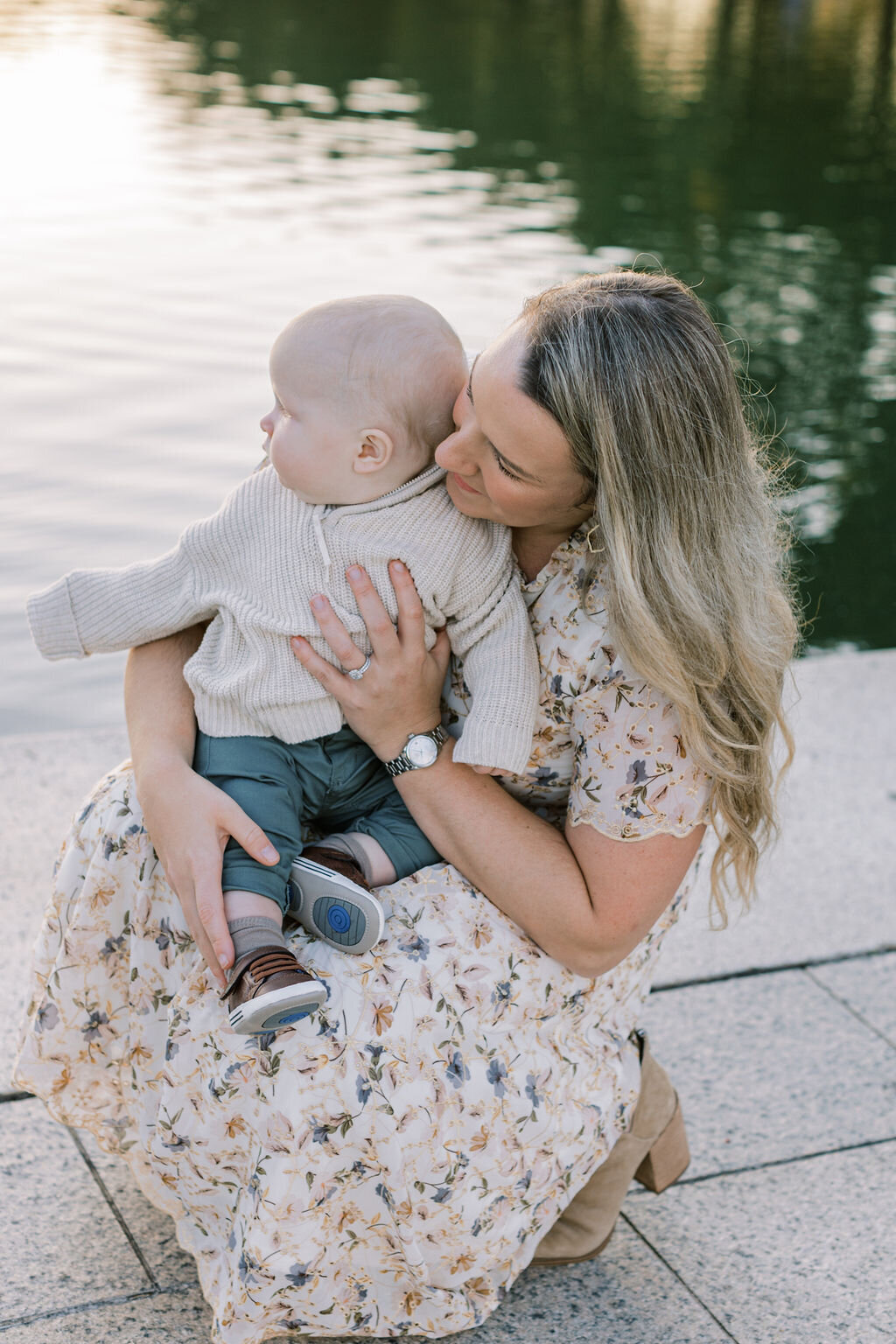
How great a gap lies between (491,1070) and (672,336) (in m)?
0.99

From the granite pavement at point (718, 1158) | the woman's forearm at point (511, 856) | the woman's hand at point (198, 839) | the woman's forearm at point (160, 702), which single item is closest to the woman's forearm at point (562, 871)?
the woman's forearm at point (511, 856)

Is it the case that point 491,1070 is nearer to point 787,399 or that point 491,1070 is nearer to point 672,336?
point 672,336

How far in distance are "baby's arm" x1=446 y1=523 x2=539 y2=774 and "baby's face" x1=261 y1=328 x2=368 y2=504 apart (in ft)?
0.72

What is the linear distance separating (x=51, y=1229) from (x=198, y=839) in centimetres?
70

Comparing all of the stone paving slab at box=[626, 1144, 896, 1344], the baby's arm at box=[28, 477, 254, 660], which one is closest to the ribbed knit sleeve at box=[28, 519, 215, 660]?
the baby's arm at box=[28, 477, 254, 660]

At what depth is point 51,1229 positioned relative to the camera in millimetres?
2115

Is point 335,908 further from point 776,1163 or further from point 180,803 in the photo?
point 776,1163

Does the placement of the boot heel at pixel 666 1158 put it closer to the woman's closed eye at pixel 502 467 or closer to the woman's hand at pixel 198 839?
the woman's hand at pixel 198 839

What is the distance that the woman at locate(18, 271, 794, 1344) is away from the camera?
5.94ft

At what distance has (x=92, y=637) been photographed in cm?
206

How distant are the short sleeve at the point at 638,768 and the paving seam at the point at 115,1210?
929 millimetres

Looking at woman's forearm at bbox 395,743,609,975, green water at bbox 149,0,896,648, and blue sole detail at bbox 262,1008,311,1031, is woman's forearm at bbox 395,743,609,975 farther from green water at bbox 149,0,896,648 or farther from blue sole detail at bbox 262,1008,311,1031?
green water at bbox 149,0,896,648

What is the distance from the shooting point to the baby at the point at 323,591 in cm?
196

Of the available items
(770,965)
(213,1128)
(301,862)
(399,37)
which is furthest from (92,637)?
(399,37)
